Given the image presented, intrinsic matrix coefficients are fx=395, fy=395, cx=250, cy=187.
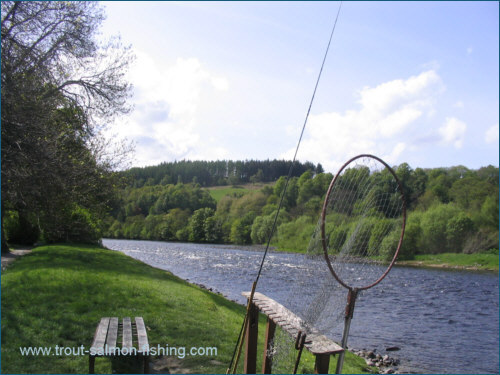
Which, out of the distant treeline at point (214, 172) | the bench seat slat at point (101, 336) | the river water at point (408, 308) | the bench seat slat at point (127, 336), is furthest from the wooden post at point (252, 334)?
the distant treeline at point (214, 172)

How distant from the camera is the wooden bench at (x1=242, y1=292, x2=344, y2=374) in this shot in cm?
470

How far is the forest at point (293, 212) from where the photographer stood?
20.0 meters

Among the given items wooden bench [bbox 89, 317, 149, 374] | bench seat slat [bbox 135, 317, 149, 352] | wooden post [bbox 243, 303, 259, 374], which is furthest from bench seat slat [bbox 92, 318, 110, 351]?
wooden post [bbox 243, 303, 259, 374]

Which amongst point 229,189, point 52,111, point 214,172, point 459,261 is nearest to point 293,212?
point 229,189

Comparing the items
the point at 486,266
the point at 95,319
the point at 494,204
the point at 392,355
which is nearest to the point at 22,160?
the point at 95,319

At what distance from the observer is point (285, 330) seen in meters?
5.25

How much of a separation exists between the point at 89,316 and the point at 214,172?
20575mm

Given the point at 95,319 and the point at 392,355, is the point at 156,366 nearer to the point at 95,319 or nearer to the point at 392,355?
the point at 95,319

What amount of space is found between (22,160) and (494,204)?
65711 mm

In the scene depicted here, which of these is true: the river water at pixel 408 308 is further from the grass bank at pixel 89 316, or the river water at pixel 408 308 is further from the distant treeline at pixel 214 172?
the distant treeline at pixel 214 172

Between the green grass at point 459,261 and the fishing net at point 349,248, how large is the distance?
167 ft

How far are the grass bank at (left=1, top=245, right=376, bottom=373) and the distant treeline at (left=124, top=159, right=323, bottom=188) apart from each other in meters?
13.6

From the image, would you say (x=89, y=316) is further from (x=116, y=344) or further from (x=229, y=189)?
(x=229, y=189)

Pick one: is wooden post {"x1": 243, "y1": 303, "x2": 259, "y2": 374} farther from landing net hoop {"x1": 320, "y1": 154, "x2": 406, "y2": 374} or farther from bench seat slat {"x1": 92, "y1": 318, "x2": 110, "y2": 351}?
bench seat slat {"x1": 92, "y1": 318, "x2": 110, "y2": 351}
